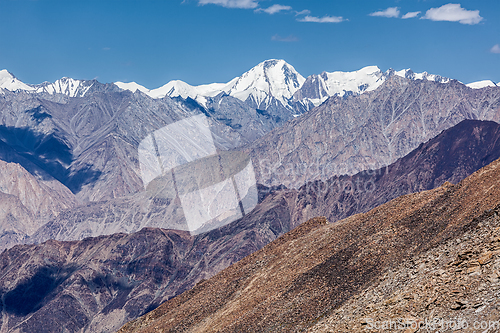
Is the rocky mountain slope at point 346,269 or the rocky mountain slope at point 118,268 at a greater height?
the rocky mountain slope at point 346,269

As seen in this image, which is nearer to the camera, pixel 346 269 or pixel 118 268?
pixel 346 269

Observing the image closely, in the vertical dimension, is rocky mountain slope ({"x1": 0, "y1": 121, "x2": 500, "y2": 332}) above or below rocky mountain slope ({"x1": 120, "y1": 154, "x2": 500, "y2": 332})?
below

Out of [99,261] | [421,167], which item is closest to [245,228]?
[99,261]

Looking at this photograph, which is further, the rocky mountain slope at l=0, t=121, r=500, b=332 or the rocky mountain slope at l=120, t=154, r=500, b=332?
the rocky mountain slope at l=0, t=121, r=500, b=332

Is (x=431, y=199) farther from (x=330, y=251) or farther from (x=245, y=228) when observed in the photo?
(x=245, y=228)

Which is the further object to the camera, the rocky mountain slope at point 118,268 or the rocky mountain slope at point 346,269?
the rocky mountain slope at point 118,268

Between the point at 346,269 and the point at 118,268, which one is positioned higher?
the point at 346,269

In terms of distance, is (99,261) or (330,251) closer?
(330,251)

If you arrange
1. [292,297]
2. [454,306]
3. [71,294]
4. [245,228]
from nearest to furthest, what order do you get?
[454,306] → [292,297] → [71,294] → [245,228]
